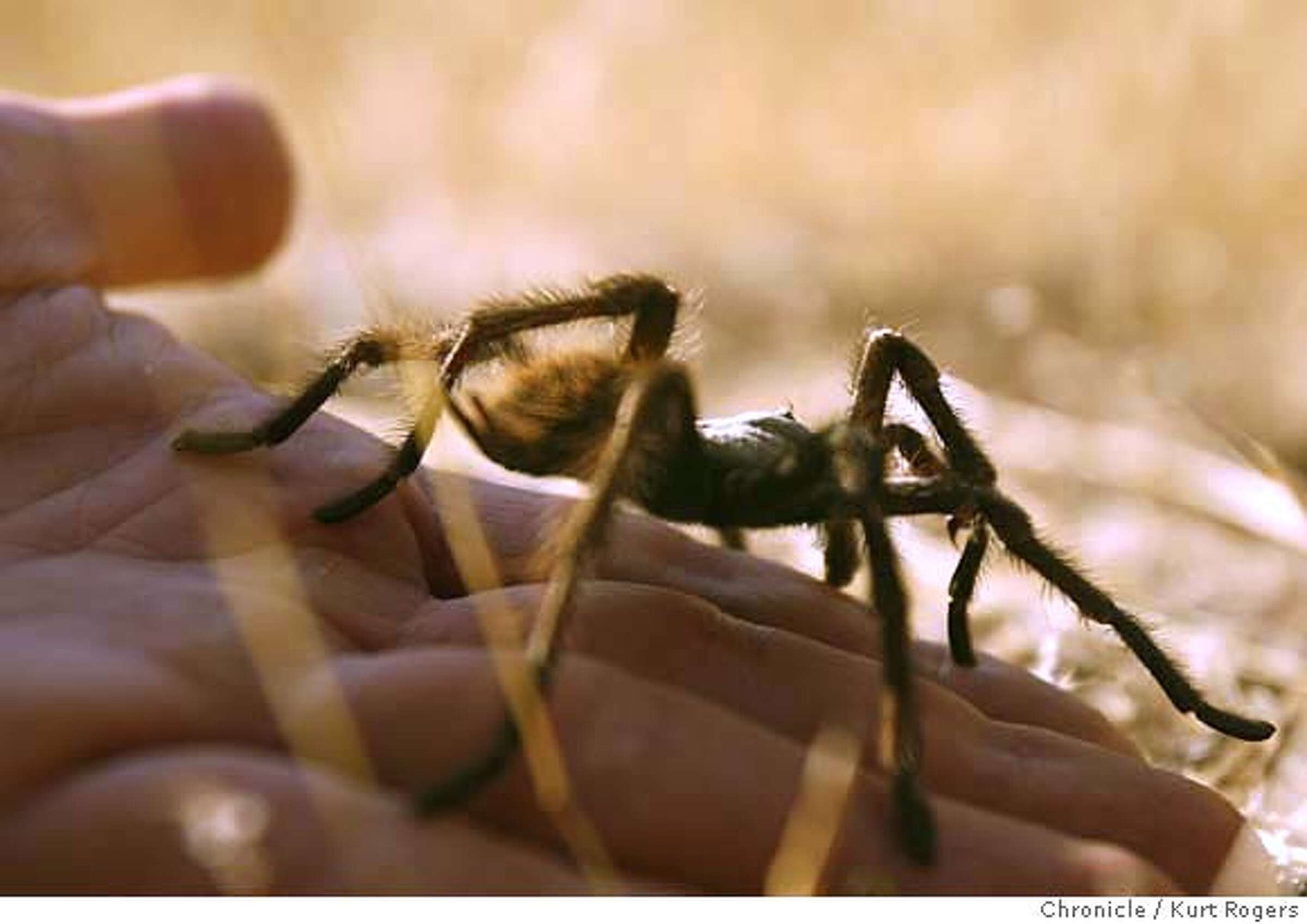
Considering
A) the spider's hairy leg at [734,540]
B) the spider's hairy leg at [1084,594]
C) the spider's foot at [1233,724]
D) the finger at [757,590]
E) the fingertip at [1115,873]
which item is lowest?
the spider's hairy leg at [734,540]

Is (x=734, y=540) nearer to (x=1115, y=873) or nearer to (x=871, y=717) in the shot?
(x=871, y=717)

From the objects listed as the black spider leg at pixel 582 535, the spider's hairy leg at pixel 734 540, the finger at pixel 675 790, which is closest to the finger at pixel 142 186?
the spider's hairy leg at pixel 734 540

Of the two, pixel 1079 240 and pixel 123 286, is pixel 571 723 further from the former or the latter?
pixel 1079 240

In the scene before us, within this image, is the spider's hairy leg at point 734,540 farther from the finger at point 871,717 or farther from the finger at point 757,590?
the finger at point 871,717

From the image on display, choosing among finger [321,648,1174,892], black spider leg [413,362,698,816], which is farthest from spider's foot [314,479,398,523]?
finger [321,648,1174,892]

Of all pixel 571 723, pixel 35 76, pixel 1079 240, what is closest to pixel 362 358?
pixel 571 723

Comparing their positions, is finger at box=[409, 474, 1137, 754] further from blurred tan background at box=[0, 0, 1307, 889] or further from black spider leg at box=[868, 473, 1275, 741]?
blurred tan background at box=[0, 0, 1307, 889]
